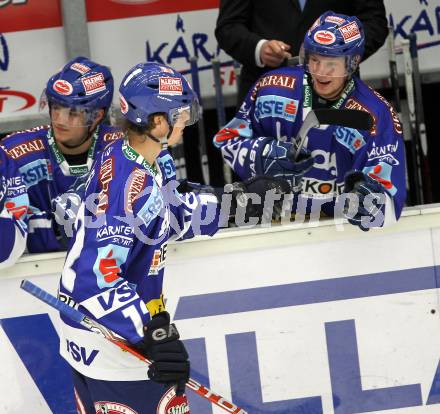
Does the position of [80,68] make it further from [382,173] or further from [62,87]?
[382,173]

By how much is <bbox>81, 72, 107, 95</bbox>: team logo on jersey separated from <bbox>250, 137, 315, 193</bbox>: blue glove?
0.56 meters

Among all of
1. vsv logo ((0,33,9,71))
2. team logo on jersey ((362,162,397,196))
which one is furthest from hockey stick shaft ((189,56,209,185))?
team logo on jersey ((362,162,397,196))

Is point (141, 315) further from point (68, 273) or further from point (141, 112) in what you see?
point (141, 112)

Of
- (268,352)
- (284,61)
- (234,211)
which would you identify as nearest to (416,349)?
(268,352)

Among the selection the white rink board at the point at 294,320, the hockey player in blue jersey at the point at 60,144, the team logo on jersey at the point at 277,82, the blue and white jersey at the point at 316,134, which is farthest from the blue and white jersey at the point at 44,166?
the team logo on jersey at the point at 277,82

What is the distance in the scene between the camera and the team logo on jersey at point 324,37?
155 inches

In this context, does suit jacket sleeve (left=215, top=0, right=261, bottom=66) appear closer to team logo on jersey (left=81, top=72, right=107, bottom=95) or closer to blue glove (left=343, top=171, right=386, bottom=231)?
team logo on jersey (left=81, top=72, right=107, bottom=95)

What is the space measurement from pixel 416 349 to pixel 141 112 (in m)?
1.43

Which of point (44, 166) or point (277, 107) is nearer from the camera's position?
point (44, 166)

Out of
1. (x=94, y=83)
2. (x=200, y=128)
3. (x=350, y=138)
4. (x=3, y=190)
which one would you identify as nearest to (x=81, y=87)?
(x=94, y=83)

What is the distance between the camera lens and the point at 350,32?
399cm

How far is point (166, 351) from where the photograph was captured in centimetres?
298

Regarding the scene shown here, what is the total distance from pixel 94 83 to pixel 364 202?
1010 millimetres

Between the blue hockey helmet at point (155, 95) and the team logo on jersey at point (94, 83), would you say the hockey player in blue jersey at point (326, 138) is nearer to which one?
the team logo on jersey at point (94, 83)
